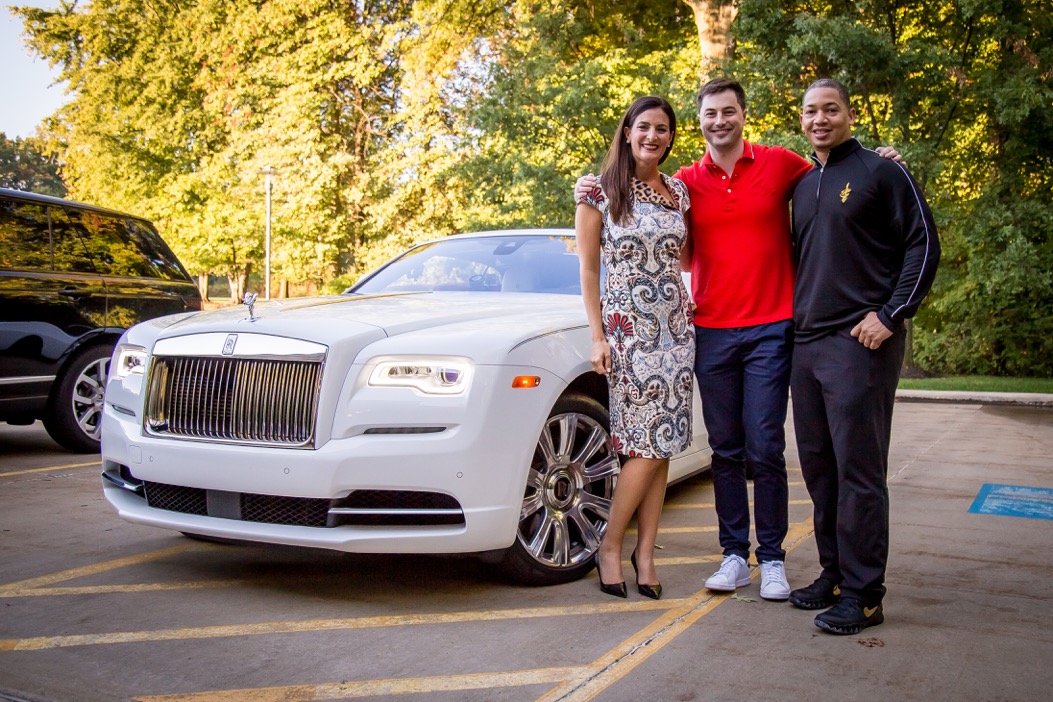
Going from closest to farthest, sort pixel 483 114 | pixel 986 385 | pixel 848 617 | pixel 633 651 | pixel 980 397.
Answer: pixel 633 651 < pixel 848 617 < pixel 980 397 < pixel 986 385 < pixel 483 114

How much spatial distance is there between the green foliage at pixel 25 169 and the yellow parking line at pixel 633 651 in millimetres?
85239

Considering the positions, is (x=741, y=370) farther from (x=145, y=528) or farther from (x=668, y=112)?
(x=145, y=528)

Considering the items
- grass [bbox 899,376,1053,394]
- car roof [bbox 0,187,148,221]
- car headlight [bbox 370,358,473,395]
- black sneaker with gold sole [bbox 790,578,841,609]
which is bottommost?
grass [bbox 899,376,1053,394]

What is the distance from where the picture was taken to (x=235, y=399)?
3.89 m

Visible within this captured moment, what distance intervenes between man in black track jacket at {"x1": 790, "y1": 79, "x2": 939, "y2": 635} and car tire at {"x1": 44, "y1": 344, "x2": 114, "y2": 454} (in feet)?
18.2

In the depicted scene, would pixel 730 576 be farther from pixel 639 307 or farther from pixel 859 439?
pixel 639 307

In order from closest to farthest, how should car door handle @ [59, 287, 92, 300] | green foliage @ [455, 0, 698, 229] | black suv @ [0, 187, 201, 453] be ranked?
black suv @ [0, 187, 201, 453] < car door handle @ [59, 287, 92, 300] < green foliage @ [455, 0, 698, 229]

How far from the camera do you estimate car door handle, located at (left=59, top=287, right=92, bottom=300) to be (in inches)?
287

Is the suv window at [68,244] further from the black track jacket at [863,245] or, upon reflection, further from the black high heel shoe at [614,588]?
the black track jacket at [863,245]

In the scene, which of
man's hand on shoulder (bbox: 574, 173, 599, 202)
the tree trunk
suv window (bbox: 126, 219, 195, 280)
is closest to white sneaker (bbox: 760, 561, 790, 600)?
man's hand on shoulder (bbox: 574, 173, 599, 202)

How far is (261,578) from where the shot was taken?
4.26m

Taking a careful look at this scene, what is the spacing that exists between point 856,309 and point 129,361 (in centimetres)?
298

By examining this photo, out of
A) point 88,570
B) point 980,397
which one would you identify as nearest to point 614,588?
point 88,570

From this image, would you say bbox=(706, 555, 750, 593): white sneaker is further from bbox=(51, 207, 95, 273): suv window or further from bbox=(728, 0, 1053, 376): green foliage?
bbox=(728, 0, 1053, 376): green foliage
